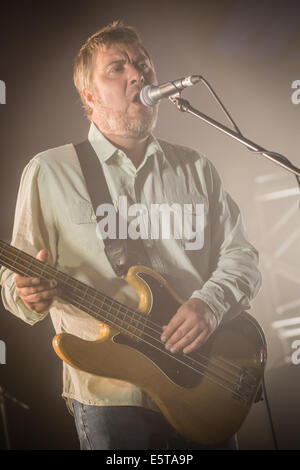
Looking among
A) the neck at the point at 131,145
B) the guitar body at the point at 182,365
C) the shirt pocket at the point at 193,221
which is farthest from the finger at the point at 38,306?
the neck at the point at 131,145

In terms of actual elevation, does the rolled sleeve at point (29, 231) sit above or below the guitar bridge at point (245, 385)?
above

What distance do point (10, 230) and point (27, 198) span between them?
0.44m

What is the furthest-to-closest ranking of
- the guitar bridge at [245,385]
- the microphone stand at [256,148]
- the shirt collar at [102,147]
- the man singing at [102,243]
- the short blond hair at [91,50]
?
the short blond hair at [91,50], the shirt collar at [102,147], the guitar bridge at [245,385], the man singing at [102,243], the microphone stand at [256,148]

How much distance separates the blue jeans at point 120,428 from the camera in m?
1.63

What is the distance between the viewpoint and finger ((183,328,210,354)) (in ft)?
5.69

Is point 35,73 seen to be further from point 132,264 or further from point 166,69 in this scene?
point 132,264

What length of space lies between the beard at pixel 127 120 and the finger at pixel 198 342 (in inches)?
38.1

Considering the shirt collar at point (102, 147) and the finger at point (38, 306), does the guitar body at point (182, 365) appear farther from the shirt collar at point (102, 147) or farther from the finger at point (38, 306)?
the shirt collar at point (102, 147)

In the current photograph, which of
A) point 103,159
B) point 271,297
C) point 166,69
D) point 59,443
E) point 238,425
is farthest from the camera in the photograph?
point 271,297

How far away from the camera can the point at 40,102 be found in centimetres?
236

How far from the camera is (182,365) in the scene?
5.68ft

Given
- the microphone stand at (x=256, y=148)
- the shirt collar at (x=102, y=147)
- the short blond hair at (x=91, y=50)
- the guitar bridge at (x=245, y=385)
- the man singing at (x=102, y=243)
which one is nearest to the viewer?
the microphone stand at (x=256, y=148)

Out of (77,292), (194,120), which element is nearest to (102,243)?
(77,292)
